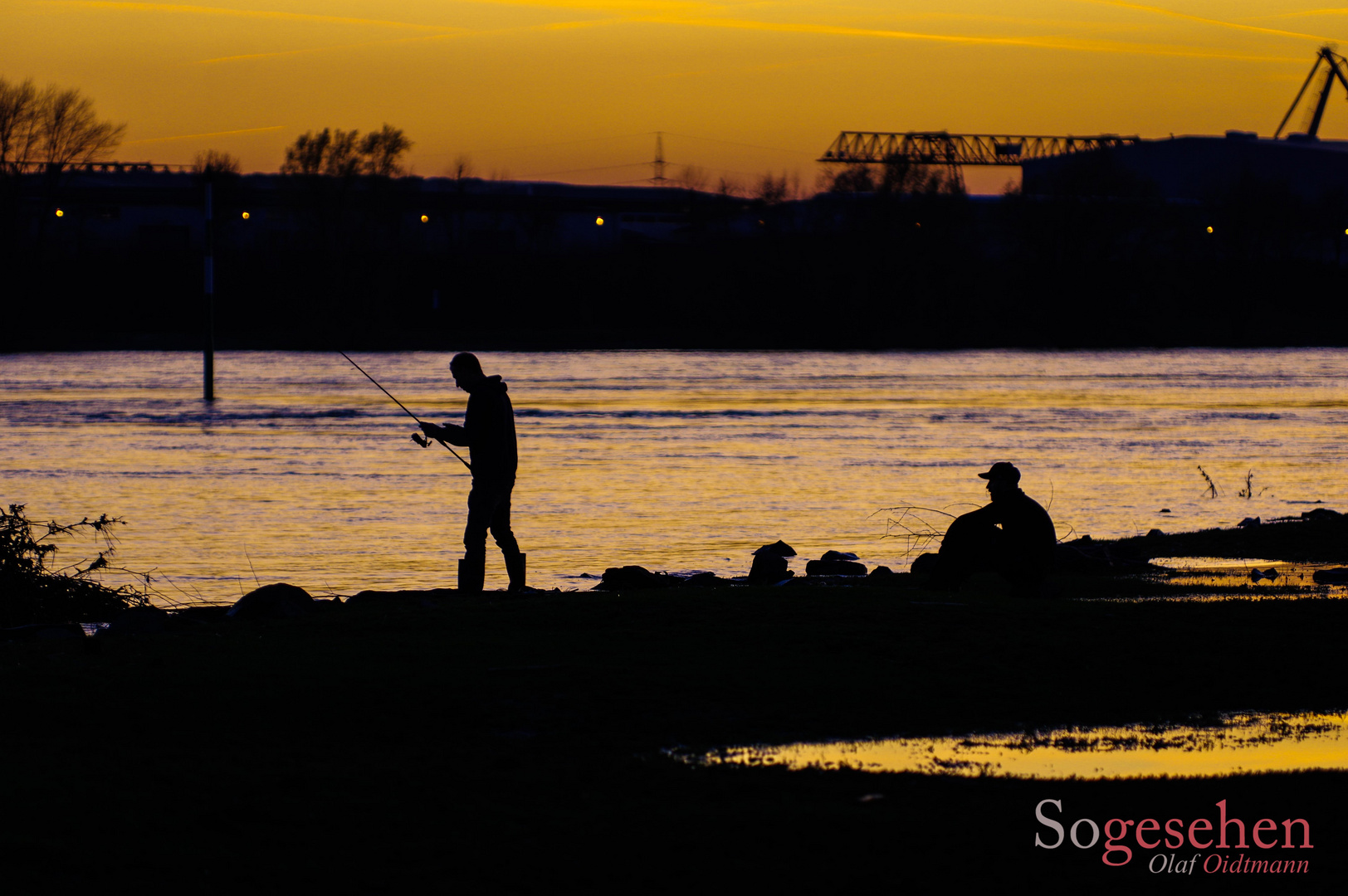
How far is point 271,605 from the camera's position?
11.5 m

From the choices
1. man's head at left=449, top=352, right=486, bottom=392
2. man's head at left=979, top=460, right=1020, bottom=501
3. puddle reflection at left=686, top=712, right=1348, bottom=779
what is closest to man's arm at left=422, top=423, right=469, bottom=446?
man's head at left=449, top=352, right=486, bottom=392

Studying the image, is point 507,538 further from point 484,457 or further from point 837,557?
point 837,557

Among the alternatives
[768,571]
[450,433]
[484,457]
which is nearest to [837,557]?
[768,571]

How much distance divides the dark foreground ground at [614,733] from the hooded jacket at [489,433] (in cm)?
101

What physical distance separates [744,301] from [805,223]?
30.3ft

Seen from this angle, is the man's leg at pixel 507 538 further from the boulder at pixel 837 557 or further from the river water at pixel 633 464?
the boulder at pixel 837 557

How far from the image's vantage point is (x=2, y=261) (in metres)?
89.3

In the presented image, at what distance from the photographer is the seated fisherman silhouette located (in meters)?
11.2

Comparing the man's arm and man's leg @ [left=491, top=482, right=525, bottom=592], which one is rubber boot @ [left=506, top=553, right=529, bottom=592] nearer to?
man's leg @ [left=491, top=482, right=525, bottom=592]

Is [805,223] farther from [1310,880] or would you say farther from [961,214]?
[1310,880]

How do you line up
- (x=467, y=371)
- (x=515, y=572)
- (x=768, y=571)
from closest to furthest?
(x=467, y=371) → (x=515, y=572) → (x=768, y=571)

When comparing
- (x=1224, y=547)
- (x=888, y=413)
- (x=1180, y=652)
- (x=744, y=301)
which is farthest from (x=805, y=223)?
(x=1180, y=652)

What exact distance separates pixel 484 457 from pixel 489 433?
0.60 ft

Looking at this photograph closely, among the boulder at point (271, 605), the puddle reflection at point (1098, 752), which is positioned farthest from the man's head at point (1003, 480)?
the boulder at point (271, 605)
